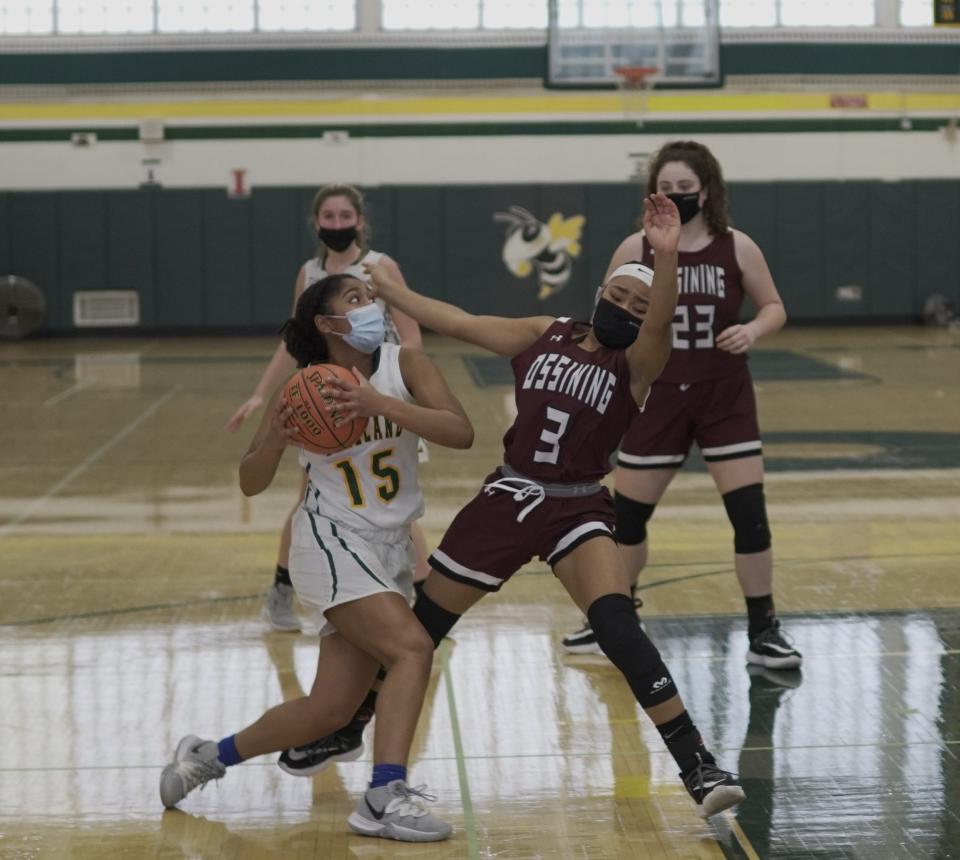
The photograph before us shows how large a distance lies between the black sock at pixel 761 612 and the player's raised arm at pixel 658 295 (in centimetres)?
173

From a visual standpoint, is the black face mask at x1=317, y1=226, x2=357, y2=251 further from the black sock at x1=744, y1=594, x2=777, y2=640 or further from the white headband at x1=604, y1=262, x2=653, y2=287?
the black sock at x1=744, y1=594, x2=777, y2=640

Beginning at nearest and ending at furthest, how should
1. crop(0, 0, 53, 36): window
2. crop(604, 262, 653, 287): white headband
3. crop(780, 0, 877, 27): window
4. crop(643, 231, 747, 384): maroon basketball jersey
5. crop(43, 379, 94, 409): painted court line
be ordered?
crop(604, 262, 653, 287): white headband
crop(643, 231, 747, 384): maroon basketball jersey
crop(43, 379, 94, 409): painted court line
crop(0, 0, 53, 36): window
crop(780, 0, 877, 27): window

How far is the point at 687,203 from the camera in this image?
579 cm

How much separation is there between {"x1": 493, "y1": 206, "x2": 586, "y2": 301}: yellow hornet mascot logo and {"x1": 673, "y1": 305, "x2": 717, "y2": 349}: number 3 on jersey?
18015 mm

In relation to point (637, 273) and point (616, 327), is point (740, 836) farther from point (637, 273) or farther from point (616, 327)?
point (637, 273)

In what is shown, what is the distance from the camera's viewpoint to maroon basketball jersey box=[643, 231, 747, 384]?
5879mm

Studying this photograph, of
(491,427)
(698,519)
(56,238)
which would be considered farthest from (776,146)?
(698,519)

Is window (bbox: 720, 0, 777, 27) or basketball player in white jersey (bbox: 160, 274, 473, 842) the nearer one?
basketball player in white jersey (bbox: 160, 274, 473, 842)

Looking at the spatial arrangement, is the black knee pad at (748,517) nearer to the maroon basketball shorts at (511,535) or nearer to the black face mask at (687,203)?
the black face mask at (687,203)

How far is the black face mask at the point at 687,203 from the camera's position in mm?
5770

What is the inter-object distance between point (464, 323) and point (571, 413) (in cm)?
43

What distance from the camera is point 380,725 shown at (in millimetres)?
4344

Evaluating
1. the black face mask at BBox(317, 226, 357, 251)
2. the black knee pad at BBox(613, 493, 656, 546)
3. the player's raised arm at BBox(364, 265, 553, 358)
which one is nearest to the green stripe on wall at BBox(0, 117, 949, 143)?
the black face mask at BBox(317, 226, 357, 251)

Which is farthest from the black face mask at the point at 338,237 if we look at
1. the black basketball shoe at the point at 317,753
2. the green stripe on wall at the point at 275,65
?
the green stripe on wall at the point at 275,65
